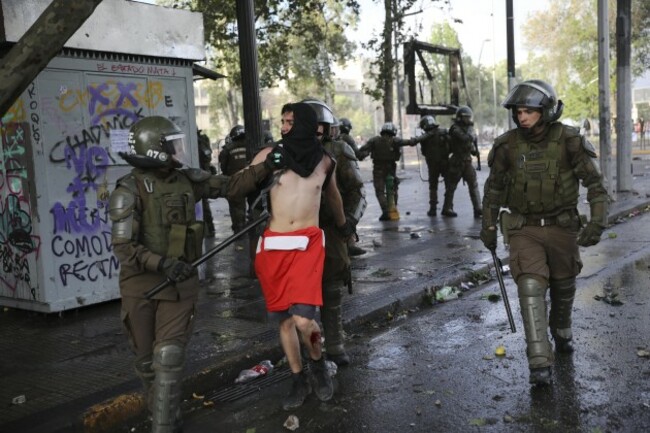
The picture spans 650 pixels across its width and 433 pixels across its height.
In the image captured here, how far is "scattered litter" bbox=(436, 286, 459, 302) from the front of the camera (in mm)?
7148

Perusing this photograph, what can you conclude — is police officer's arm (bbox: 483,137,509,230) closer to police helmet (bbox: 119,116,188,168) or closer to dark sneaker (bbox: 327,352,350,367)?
dark sneaker (bbox: 327,352,350,367)

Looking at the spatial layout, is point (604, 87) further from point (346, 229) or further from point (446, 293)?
point (346, 229)

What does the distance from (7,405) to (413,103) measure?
42.1 ft

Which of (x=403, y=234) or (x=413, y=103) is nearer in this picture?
(x=403, y=234)

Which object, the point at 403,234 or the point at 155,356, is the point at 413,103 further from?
the point at 155,356

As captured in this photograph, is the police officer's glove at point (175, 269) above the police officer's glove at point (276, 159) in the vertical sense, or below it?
below

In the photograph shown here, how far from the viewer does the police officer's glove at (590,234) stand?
4.54 metres

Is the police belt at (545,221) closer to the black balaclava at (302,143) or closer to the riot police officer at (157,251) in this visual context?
the black balaclava at (302,143)

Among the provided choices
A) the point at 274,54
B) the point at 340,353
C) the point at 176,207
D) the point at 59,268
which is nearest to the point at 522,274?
the point at 340,353

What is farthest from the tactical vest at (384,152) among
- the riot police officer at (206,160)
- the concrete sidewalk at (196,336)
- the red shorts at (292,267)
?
the red shorts at (292,267)

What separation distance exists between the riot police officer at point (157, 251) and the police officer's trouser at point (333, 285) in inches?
48.0

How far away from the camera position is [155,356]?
3562 mm

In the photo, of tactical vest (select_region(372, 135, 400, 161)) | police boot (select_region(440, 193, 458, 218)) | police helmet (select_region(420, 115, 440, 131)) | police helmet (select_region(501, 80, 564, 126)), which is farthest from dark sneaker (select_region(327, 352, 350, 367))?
police helmet (select_region(420, 115, 440, 131))

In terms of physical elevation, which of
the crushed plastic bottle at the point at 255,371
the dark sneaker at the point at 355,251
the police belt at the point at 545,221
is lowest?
the crushed plastic bottle at the point at 255,371
